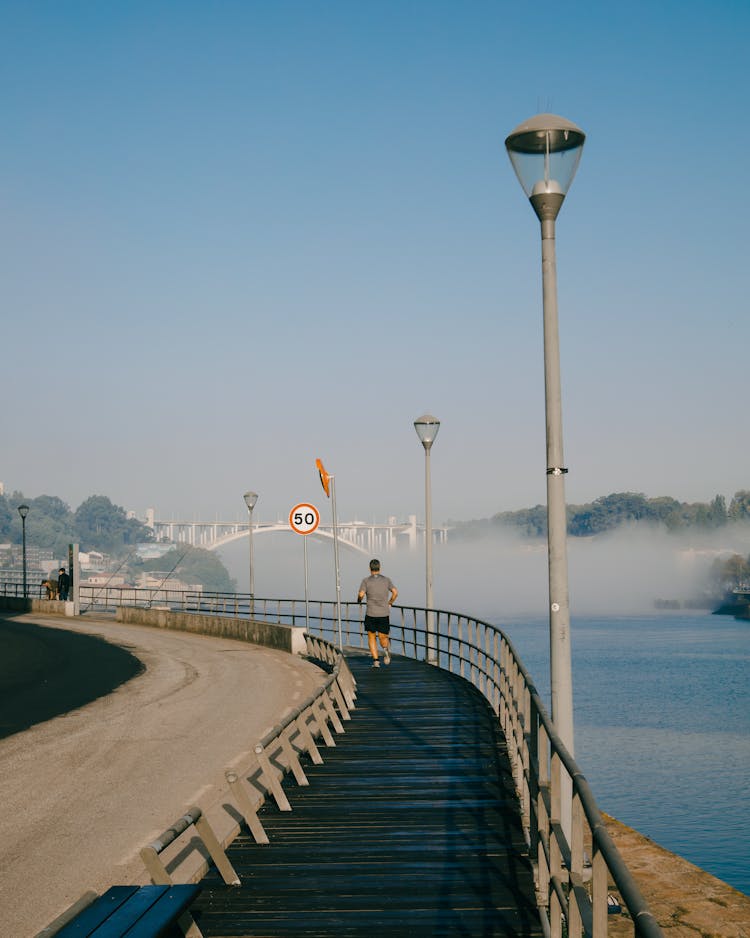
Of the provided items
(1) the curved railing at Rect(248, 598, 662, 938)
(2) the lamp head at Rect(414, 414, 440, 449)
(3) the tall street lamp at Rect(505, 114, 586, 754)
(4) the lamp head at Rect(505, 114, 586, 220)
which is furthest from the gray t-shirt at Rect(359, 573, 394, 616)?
(4) the lamp head at Rect(505, 114, 586, 220)

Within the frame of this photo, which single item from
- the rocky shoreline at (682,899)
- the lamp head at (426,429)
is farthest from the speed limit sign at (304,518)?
the rocky shoreline at (682,899)

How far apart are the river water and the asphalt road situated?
21.6 metres

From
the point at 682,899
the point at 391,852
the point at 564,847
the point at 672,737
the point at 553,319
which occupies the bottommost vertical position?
the point at 672,737

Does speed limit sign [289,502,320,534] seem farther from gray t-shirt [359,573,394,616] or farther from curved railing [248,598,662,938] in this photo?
curved railing [248,598,662,938]

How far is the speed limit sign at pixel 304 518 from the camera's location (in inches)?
888

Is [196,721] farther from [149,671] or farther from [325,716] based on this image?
[149,671]

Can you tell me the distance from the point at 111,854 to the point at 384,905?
3.15 metres

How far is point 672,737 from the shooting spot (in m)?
65.4

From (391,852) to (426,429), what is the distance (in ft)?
52.6

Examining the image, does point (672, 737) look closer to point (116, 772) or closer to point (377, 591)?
point (377, 591)

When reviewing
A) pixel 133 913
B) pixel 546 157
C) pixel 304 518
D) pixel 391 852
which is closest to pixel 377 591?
pixel 304 518

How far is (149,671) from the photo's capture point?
2419 centimetres

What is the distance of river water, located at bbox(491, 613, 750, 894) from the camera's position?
143 feet

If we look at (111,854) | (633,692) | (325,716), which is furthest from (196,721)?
(633,692)
